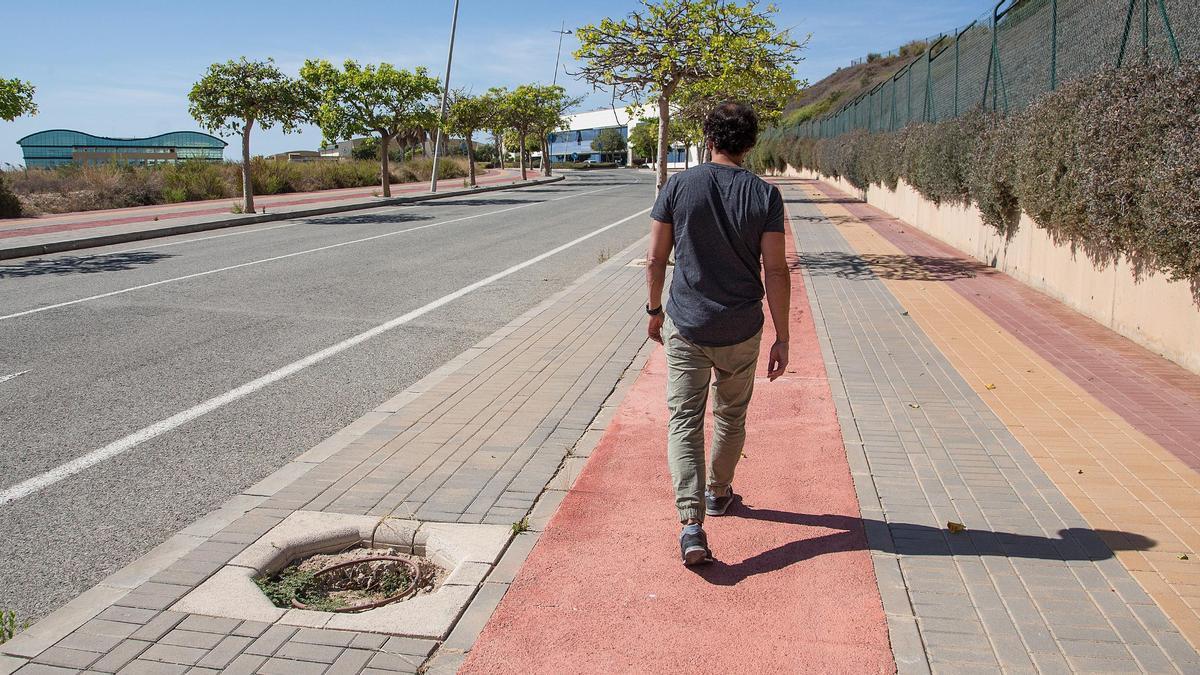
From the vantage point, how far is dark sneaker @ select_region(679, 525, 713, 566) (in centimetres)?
365

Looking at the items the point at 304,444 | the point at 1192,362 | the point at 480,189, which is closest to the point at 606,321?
the point at 304,444

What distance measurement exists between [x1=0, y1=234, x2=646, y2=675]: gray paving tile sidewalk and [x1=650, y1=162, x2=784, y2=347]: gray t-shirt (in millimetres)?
1235

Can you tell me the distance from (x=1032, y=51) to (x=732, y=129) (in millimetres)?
10444

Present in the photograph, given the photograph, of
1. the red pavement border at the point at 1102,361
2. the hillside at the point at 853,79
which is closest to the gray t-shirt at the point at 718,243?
the red pavement border at the point at 1102,361

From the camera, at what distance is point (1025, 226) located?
11.5 m

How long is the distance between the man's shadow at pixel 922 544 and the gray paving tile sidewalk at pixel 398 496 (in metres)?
0.98

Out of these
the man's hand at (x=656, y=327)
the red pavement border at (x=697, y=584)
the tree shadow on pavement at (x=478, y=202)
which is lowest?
the red pavement border at (x=697, y=584)

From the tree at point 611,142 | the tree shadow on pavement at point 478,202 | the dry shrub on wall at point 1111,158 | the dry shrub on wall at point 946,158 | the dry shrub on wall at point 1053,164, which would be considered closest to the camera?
the dry shrub on wall at point 1111,158

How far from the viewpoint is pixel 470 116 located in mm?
46344

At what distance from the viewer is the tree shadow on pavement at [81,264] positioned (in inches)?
533

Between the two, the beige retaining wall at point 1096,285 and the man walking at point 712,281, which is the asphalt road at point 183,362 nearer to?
the man walking at point 712,281

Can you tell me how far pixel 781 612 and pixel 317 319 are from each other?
7.09 meters

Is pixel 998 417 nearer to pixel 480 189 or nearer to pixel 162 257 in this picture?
pixel 162 257

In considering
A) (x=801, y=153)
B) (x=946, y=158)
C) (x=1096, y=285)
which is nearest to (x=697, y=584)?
(x=1096, y=285)
